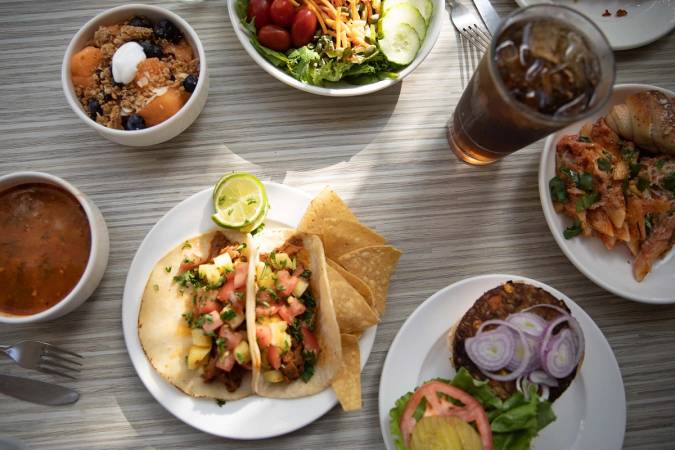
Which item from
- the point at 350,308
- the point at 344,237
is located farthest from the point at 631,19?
the point at 350,308

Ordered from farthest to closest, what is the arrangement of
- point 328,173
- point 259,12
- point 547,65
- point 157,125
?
point 328,173
point 259,12
point 157,125
point 547,65

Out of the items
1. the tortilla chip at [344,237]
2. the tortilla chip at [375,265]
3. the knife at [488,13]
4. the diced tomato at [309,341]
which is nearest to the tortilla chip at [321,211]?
the tortilla chip at [344,237]

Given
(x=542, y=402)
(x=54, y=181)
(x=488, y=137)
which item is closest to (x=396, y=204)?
(x=488, y=137)

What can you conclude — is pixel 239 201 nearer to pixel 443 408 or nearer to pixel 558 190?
pixel 443 408

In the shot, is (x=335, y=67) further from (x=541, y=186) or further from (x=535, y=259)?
(x=535, y=259)

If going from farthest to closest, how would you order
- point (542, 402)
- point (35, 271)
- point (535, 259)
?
point (535, 259) < point (35, 271) < point (542, 402)

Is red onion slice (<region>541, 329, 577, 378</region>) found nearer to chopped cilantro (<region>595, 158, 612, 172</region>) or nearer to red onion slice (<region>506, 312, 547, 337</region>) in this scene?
red onion slice (<region>506, 312, 547, 337</region>)
